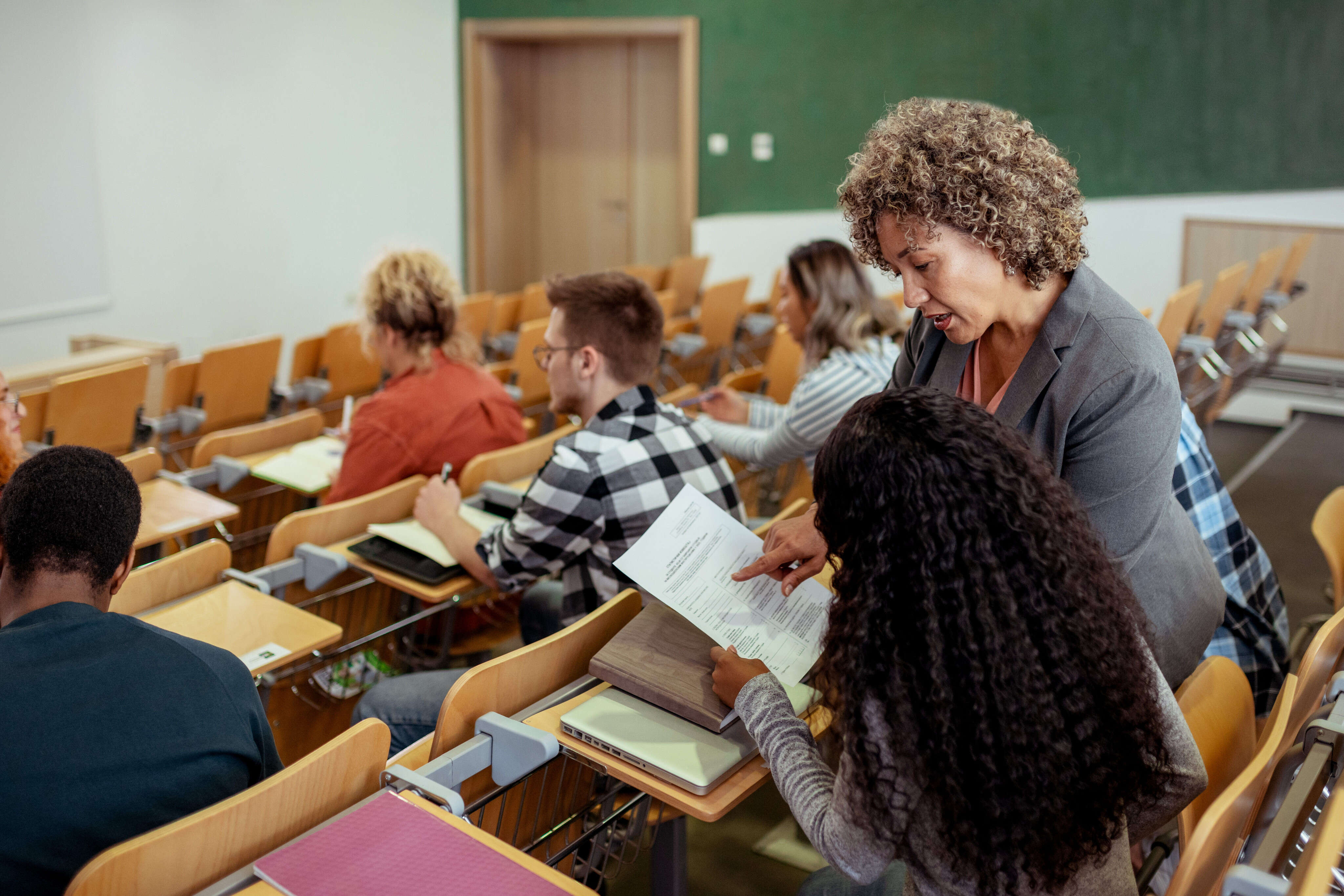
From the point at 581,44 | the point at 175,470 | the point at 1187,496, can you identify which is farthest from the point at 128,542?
the point at 581,44

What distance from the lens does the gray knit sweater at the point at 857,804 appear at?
1.21 metres

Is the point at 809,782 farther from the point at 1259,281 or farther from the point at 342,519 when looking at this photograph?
the point at 1259,281

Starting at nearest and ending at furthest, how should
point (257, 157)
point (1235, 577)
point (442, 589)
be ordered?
point (1235, 577) < point (442, 589) < point (257, 157)

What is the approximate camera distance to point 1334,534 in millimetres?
2465

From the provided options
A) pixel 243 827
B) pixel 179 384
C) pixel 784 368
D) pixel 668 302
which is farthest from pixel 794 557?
pixel 668 302

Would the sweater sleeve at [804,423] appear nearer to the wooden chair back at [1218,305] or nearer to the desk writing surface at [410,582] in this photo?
the desk writing surface at [410,582]

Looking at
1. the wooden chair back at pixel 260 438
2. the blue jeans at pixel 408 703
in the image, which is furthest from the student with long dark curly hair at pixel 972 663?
the wooden chair back at pixel 260 438

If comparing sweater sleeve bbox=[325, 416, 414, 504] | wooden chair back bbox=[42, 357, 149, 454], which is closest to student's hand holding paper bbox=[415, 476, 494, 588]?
sweater sleeve bbox=[325, 416, 414, 504]

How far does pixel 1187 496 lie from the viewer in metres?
1.97

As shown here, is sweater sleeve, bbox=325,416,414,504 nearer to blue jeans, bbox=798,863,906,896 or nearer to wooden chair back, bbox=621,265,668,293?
blue jeans, bbox=798,863,906,896

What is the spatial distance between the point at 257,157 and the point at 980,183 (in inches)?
283

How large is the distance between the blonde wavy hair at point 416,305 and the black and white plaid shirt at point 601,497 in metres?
0.97

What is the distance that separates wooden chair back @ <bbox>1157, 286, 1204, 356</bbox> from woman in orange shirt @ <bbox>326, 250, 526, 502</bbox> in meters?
2.69

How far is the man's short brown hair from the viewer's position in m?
2.40
